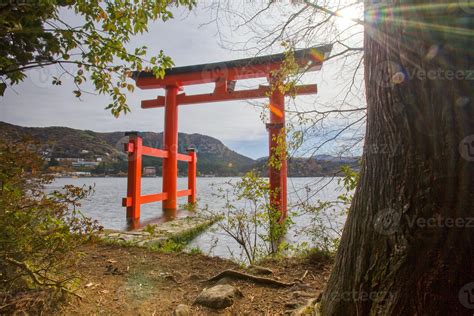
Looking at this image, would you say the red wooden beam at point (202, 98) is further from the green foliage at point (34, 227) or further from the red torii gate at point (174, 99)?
the green foliage at point (34, 227)

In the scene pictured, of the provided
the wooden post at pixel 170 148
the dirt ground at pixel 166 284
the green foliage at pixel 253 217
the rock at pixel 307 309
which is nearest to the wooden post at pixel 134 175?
the wooden post at pixel 170 148

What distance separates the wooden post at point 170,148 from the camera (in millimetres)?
7242

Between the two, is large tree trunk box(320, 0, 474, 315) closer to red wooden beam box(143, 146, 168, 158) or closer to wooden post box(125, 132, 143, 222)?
wooden post box(125, 132, 143, 222)

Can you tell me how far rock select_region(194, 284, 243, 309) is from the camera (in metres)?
1.82

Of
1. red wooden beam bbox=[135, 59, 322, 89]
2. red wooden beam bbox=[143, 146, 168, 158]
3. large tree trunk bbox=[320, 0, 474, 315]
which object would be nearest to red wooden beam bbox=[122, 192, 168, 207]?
red wooden beam bbox=[143, 146, 168, 158]

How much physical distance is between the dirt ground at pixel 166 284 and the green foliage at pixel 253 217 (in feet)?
1.79

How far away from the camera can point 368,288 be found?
1139 mm

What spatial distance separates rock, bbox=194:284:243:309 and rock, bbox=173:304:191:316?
101mm

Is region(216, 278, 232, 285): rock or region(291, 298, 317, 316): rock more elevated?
region(291, 298, 317, 316): rock

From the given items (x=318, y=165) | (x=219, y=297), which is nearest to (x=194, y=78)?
(x=318, y=165)

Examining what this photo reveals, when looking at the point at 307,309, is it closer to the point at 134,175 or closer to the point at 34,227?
the point at 34,227

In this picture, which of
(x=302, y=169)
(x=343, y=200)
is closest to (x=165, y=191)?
(x=302, y=169)

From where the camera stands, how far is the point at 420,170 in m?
1.01

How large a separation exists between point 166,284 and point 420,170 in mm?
2108
